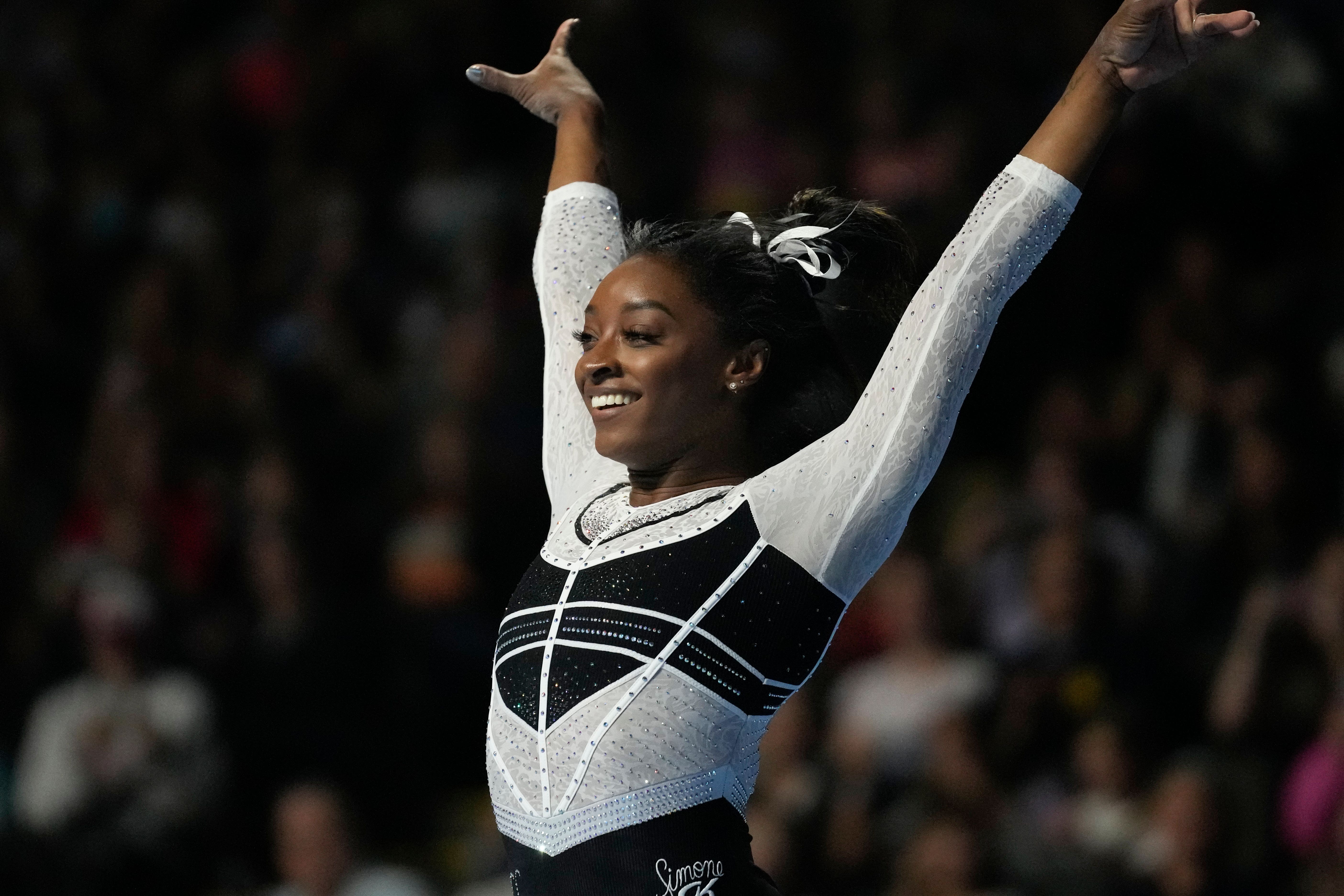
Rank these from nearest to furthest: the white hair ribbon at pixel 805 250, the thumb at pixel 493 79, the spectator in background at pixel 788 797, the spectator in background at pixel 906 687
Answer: the white hair ribbon at pixel 805 250
the thumb at pixel 493 79
the spectator in background at pixel 788 797
the spectator in background at pixel 906 687

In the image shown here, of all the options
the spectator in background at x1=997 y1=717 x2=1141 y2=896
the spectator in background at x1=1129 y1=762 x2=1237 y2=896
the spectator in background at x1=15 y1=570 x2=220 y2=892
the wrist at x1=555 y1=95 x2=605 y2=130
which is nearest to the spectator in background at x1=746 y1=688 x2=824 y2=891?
the spectator in background at x1=997 y1=717 x2=1141 y2=896

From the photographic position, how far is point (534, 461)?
21.3 feet

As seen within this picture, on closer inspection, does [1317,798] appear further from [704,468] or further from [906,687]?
[704,468]

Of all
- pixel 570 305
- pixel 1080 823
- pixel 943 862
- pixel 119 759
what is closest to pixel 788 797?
pixel 943 862

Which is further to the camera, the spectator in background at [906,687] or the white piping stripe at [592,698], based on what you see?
the spectator in background at [906,687]

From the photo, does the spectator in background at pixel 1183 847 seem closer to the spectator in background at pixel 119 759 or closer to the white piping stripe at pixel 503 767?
the white piping stripe at pixel 503 767

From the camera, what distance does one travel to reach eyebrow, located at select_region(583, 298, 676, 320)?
8.64 ft

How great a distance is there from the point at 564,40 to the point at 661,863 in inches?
68.6

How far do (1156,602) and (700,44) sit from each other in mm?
3663

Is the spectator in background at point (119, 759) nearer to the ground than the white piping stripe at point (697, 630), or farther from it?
nearer to the ground

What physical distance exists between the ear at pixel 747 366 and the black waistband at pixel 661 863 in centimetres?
63

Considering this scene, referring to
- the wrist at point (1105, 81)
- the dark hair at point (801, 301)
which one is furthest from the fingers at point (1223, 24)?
the dark hair at point (801, 301)

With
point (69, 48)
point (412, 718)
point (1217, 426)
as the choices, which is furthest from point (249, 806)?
point (69, 48)

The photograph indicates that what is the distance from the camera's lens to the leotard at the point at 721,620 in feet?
8.03
